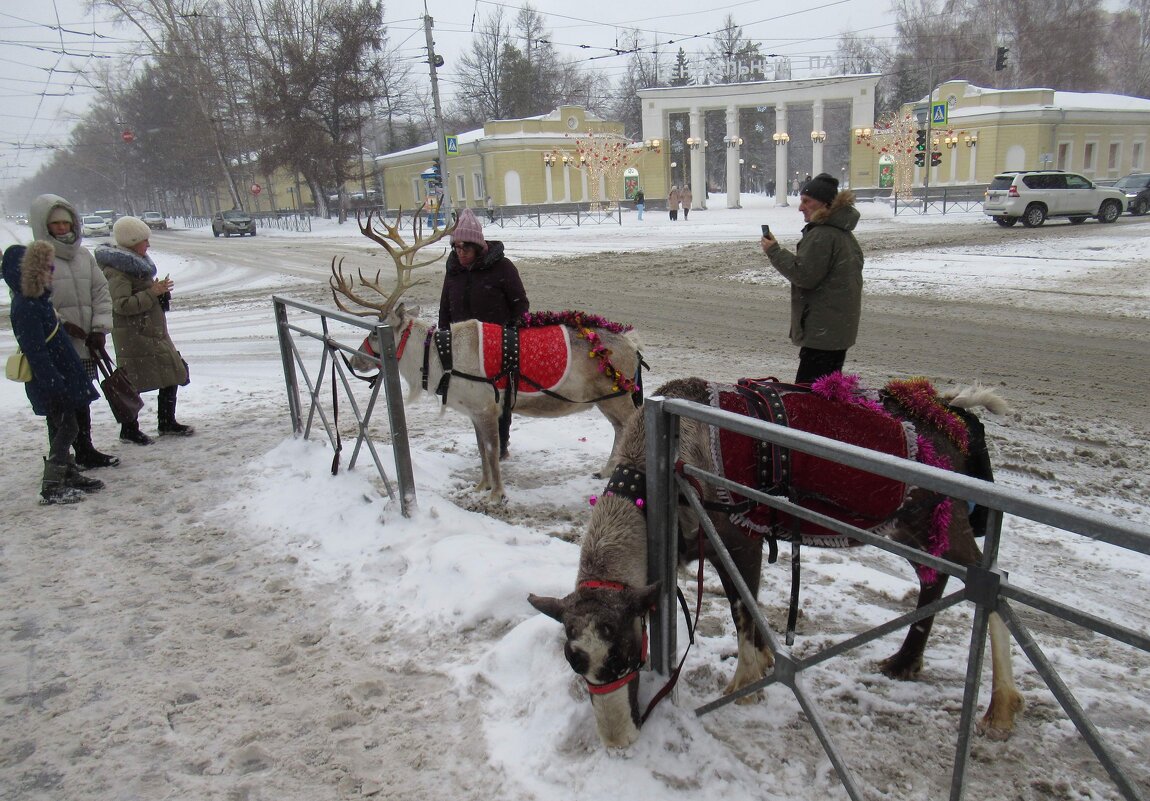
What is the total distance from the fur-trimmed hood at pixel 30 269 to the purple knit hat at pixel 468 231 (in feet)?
9.19

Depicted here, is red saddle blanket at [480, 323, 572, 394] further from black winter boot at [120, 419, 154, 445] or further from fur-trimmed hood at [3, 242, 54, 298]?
black winter boot at [120, 419, 154, 445]

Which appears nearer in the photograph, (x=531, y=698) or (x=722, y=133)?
(x=531, y=698)

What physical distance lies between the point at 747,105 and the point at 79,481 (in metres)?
48.2

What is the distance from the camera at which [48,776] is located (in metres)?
2.71

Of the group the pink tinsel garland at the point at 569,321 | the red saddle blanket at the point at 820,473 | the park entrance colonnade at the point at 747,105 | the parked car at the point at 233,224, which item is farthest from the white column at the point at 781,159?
the red saddle blanket at the point at 820,473

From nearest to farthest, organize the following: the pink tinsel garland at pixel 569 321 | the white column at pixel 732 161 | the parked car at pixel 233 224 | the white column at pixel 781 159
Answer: the pink tinsel garland at pixel 569 321
the parked car at pixel 233 224
the white column at pixel 781 159
the white column at pixel 732 161

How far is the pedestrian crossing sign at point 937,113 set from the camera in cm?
3089

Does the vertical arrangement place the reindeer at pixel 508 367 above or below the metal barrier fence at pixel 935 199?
below

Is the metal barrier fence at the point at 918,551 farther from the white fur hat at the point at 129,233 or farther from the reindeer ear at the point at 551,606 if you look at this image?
the white fur hat at the point at 129,233

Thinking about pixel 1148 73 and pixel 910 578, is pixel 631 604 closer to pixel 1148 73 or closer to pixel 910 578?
pixel 910 578

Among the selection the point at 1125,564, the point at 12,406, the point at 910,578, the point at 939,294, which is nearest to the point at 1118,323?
the point at 939,294

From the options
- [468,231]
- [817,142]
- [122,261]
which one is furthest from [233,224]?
[468,231]

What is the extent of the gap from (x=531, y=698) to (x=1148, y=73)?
77.0 metres

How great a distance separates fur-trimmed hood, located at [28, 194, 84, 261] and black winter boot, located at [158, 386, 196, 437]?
1432 millimetres
